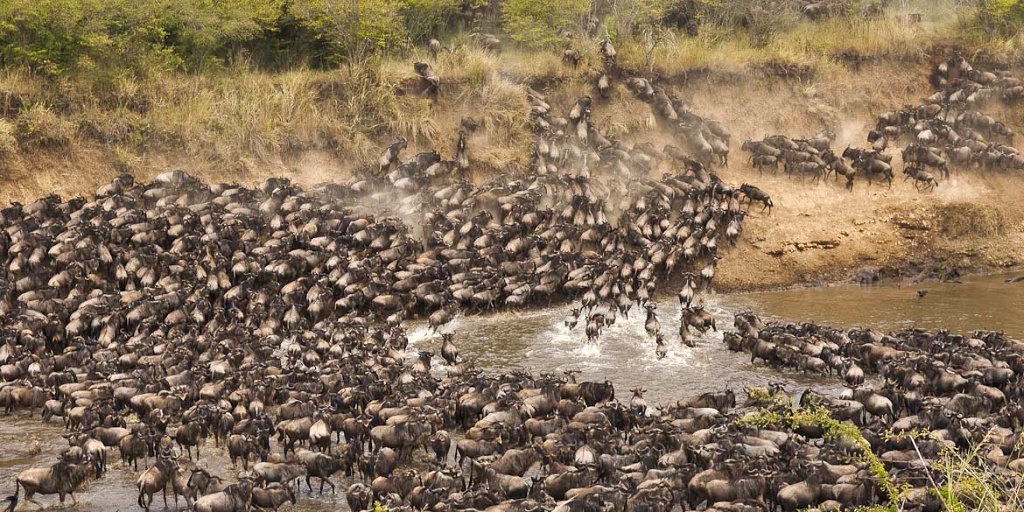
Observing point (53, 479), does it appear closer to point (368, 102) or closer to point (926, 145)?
point (368, 102)

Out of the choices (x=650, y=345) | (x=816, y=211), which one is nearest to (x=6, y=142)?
(x=650, y=345)

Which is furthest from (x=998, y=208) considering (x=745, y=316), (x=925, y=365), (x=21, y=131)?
(x=21, y=131)

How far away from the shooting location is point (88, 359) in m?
21.4

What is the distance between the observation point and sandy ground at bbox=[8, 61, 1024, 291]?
1198 inches

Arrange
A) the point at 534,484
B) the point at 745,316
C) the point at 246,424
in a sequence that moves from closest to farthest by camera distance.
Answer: the point at 534,484, the point at 246,424, the point at 745,316

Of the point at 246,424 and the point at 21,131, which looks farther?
the point at 21,131

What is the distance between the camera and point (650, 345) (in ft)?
79.5

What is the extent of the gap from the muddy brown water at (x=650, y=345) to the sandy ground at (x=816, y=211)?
96 centimetres

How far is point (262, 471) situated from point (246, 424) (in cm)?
151

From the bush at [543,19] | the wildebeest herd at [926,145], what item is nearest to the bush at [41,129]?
the bush at [543,19]

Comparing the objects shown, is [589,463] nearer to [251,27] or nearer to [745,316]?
[745,316]

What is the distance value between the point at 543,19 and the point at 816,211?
36.0ft

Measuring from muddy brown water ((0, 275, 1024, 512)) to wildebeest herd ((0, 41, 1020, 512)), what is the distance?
356 mm

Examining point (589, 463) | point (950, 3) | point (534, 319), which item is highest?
point (950, 3)
